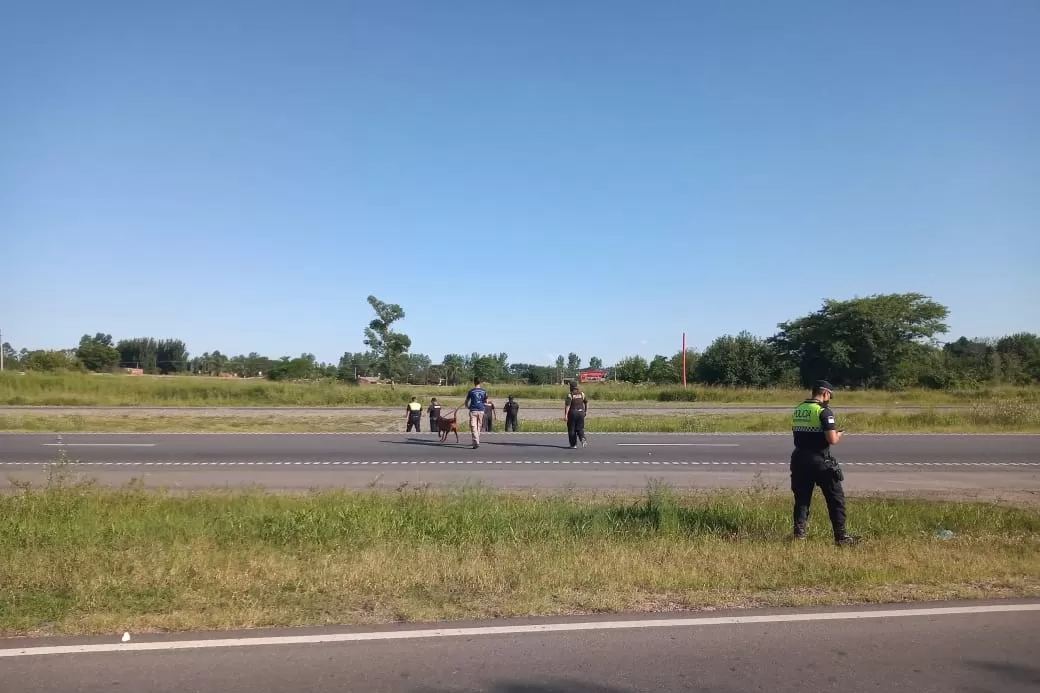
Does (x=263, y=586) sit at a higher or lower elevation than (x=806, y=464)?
lower

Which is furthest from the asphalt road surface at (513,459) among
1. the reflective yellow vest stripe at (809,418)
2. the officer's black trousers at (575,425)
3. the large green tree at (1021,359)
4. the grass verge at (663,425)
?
the large green tree at (1021,359)

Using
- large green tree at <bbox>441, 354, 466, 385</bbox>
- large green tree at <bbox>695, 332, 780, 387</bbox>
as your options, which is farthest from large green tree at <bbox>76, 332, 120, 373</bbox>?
large green tree at <bbox>695, 332, 780, 387</bbox>

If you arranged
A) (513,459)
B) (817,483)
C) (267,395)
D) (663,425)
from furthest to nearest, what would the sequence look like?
(267,395)
(663,425)
(513,459)
(817,483)

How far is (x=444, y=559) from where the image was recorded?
23.0 ft

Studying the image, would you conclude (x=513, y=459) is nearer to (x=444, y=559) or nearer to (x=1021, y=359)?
(x=444, y=559)

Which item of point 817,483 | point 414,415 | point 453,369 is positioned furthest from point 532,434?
point 453,369

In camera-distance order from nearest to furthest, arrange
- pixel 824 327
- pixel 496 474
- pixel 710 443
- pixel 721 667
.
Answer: pixel 721 667 < pixel 496 474 < pixel 710 443 < pixel 824 327

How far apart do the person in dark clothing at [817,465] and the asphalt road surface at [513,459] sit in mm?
5065

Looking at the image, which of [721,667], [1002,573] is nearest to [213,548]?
[721,667]

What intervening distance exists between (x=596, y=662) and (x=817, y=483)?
4.52 meters

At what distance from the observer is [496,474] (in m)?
14.5

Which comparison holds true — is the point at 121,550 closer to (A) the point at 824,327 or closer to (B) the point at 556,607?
(B) the point at 556,607

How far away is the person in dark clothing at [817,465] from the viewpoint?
8.01m

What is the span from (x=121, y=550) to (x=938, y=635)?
711 centimetres
